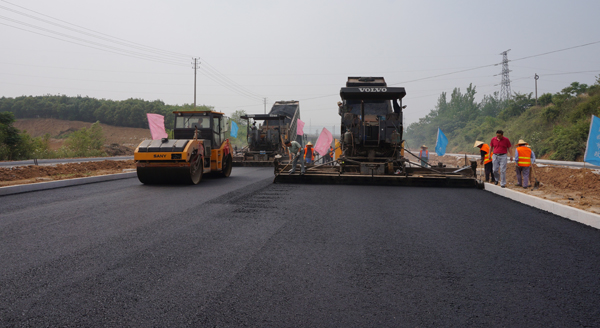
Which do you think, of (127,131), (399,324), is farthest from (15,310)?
(127,131)

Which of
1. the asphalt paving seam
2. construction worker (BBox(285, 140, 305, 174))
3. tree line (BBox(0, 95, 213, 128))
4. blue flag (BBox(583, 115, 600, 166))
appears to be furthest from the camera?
tree line (BBox(0, 95, 213, 128))

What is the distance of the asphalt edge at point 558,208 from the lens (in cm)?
595

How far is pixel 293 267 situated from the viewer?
Result: 377 cm

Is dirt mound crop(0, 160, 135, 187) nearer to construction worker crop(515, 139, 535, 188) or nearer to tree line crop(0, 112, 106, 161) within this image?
tree line crop(0, 112, 106, 161)

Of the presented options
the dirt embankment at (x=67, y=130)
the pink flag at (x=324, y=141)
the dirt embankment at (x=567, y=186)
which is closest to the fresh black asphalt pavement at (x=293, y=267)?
the dirt embankment at (x=567, y=186)

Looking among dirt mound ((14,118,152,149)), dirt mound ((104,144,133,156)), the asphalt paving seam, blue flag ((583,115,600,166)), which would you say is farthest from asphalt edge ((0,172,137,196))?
dirt mound ((14,118,152,149))

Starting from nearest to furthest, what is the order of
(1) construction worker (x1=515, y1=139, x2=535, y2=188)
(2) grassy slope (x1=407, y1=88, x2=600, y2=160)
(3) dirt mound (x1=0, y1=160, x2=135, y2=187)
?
(1) construction worker (x1=515, y1=139, x2=535, y2=188) < (3) dirt mound (x1=0, y1=160, x2=135, y2=187) < (2) grassy slope (x1=407, y1=88, x2=600, y2=160)

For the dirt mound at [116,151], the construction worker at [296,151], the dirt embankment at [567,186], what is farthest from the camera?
the dirt mound at [116,151]

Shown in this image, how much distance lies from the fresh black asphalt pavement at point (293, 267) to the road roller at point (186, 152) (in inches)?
126

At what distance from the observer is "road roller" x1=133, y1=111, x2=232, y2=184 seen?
10266mm

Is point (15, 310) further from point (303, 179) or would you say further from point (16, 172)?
point (16, 172)

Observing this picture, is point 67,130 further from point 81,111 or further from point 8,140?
point 8,140

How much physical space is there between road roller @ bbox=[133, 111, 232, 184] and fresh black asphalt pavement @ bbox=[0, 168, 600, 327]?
3.21 metres

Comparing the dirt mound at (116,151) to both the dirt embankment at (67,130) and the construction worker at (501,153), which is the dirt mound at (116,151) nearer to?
the dirt embankment at (67,130)
